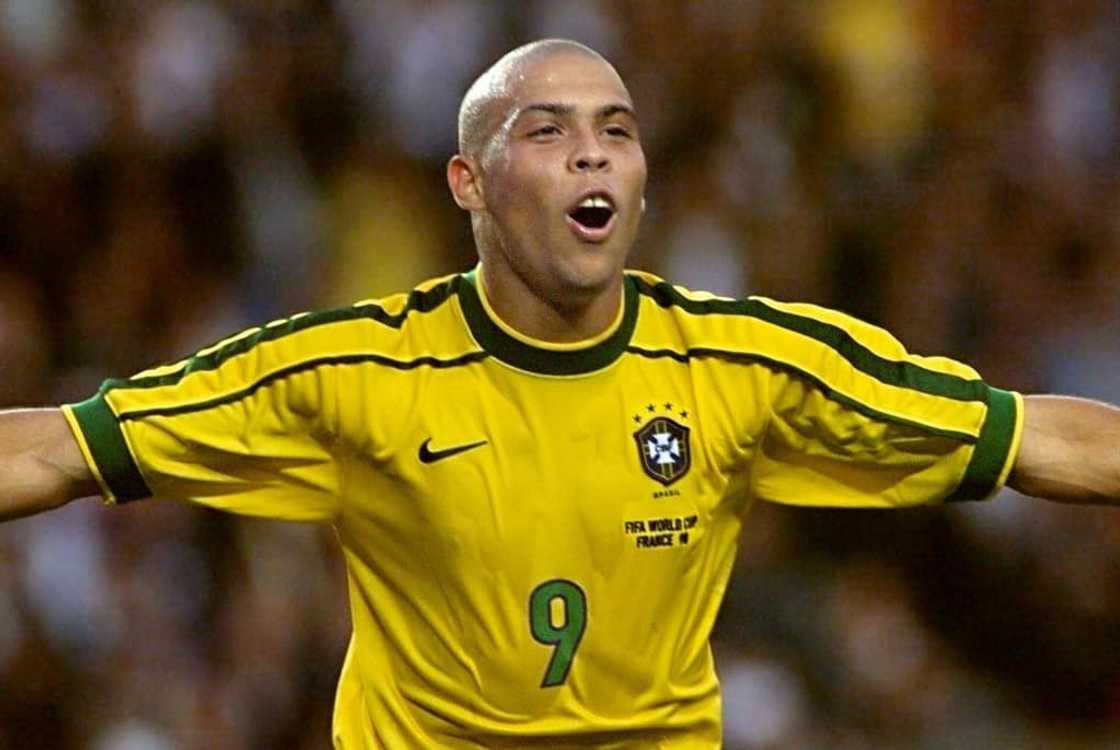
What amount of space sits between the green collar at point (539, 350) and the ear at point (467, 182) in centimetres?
20

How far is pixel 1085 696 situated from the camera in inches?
298

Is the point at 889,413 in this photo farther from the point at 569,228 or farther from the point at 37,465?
the point at 37,465

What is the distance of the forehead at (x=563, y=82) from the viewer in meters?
4.20

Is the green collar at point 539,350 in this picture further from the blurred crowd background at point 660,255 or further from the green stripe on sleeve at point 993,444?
the blurred crowd background at point 660,255

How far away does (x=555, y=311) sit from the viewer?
4.22 metres

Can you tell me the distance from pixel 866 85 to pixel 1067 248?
2.97ft

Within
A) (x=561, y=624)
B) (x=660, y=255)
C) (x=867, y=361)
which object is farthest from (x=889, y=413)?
(x=660, y=255)

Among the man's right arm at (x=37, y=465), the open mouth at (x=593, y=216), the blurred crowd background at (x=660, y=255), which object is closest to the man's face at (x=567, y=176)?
the open mouth at (x=593, y=216)

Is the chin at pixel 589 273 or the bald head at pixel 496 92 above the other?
the bald head at pixel 496 92

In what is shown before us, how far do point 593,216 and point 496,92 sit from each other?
0.98 feet

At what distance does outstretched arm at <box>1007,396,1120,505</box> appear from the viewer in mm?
4172

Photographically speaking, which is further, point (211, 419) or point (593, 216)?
point (593, 216)

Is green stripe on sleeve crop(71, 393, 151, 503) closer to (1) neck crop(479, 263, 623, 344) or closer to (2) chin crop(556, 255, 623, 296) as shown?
(1) neck crop(479, 263, 623, 344)

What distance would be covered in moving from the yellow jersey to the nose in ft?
0.92
